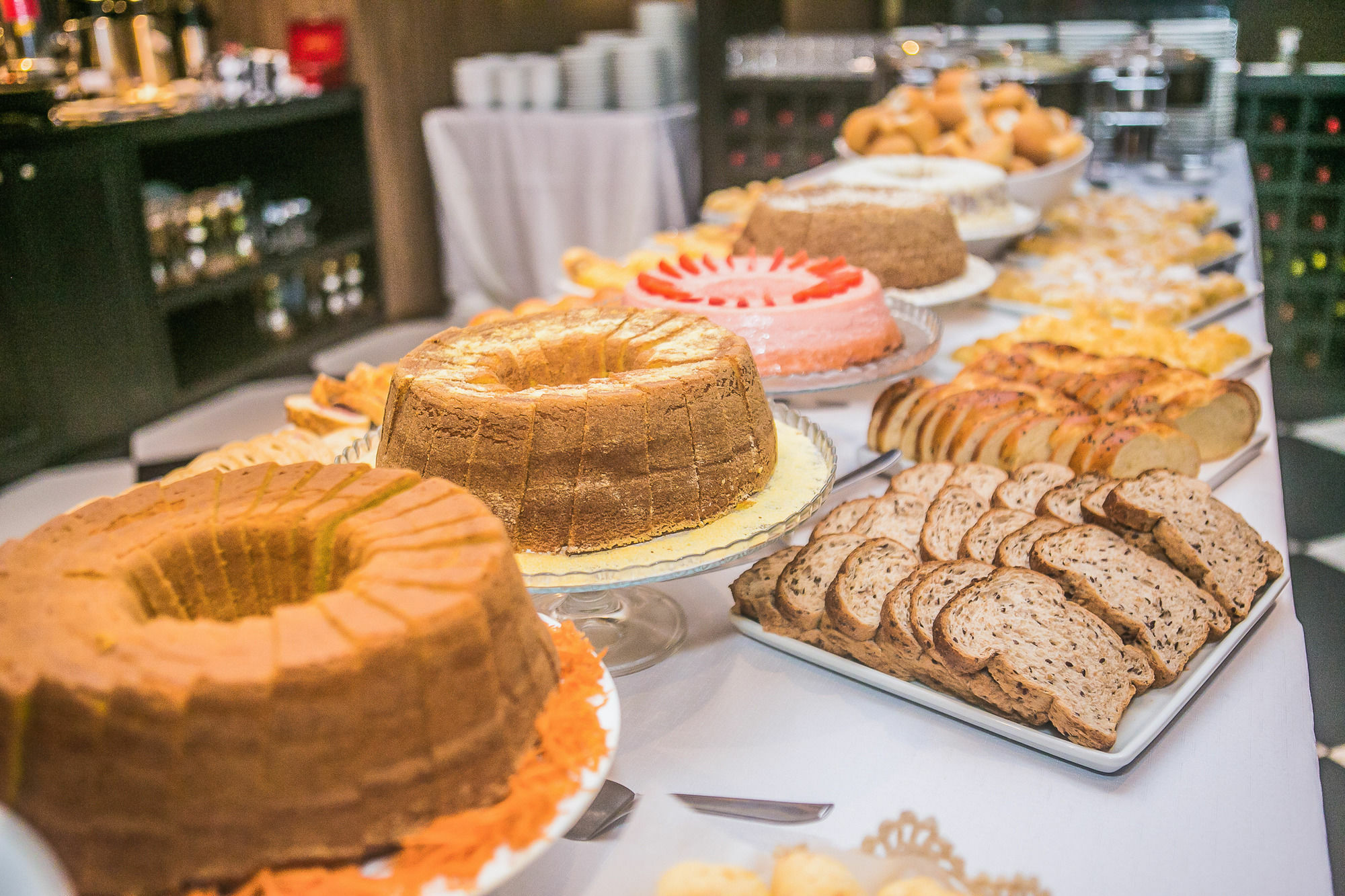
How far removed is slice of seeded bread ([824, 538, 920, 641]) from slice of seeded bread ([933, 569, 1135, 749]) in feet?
0.30

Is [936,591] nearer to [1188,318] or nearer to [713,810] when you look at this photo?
[713,810]

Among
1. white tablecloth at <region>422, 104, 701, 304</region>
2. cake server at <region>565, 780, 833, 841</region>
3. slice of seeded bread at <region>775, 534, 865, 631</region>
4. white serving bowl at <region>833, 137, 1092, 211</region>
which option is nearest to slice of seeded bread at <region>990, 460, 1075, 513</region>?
slice of seeded bread at <region>775, 534, 865, 631</region>

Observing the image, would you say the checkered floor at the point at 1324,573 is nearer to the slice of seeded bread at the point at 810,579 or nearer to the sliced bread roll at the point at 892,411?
the sliced bread roll at the point at 892,411

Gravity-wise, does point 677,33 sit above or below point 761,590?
above

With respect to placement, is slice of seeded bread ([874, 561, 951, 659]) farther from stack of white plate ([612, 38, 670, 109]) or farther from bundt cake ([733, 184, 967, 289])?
stack of white plate ([612, 38, 670, 109])

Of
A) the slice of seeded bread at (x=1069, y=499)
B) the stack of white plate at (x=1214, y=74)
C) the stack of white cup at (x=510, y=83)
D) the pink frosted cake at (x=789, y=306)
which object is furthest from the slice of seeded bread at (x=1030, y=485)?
the stack of white cup at (x=510, y=83)

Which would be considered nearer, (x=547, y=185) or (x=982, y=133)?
(x=982, y=133)

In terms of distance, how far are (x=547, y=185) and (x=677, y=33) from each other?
1233 millimetres

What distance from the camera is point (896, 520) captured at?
4.78 ft

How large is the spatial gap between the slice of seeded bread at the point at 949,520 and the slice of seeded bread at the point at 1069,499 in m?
0.08

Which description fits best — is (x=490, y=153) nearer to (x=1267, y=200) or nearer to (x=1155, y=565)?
(x=1267, y=200)

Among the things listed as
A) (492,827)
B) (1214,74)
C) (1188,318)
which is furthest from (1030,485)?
(1214,74)

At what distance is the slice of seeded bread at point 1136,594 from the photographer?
3.88 ft

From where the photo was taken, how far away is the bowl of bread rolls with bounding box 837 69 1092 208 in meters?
3.32
